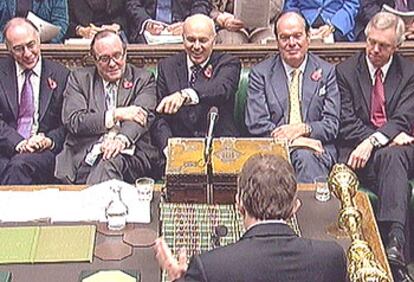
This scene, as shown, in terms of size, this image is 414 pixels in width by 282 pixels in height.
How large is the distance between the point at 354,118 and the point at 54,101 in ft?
4.94

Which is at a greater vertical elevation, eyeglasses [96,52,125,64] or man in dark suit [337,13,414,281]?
eyeglasses [96,52,125,64]

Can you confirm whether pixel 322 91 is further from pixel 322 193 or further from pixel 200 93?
pixel 322 193

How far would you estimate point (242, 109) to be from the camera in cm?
453

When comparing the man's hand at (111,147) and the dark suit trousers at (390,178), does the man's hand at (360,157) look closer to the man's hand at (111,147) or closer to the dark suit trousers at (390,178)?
the dark suit trousers at (390,178)

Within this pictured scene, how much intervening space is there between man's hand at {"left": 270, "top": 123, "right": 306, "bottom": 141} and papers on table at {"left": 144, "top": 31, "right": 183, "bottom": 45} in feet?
3.09

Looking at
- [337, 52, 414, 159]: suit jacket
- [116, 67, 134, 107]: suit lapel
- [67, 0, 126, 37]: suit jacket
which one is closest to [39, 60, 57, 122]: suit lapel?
[116, 67, 134, 107]: suit lapel

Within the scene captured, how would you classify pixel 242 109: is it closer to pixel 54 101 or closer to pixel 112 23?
pixel 54 101

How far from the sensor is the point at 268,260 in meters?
2.37

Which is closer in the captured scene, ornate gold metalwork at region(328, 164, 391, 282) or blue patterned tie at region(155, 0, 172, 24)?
ornate gold metalwork at region(328, 164, 391, 282)

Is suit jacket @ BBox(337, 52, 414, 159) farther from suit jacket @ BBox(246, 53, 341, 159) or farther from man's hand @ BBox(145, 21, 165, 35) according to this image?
man's hand @ BBox(145, 21, 165, 35)

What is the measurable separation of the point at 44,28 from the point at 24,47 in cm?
78

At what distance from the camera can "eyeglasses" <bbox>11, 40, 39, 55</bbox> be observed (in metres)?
4.33

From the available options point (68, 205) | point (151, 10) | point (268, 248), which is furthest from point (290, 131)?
point (268, 248)

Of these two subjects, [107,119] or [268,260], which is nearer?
[268,260]
